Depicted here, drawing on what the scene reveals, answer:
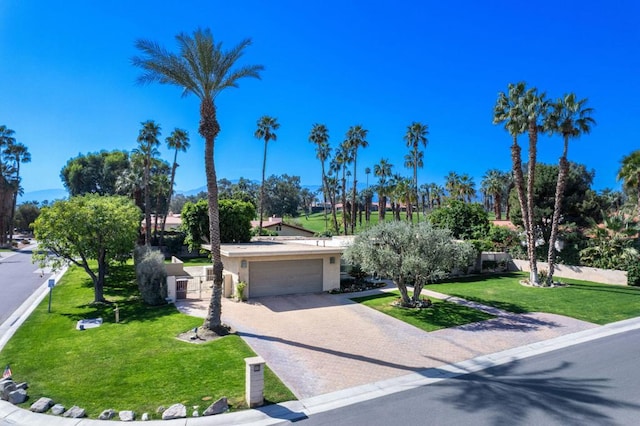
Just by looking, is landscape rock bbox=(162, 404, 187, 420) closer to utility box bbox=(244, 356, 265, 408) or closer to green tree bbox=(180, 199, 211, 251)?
utility box bbox=(244, 356, 265, 408)

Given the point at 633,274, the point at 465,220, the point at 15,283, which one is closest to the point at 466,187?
the point at 465,220

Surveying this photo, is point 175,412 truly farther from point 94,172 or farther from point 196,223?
point 94,172

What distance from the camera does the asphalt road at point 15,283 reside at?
18.7m

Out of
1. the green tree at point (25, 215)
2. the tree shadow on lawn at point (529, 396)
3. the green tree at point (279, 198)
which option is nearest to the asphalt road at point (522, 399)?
the tree shadow on lawn at point (529, 396)

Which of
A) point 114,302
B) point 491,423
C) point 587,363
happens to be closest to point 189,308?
point 114,302

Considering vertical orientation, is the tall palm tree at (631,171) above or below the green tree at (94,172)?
below

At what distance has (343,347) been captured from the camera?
12.0 metres

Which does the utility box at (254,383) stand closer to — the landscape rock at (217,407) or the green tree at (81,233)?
the landscape rock at (217,407)

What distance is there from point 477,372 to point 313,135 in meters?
42.4

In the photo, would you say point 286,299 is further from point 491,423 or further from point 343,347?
point 491,423

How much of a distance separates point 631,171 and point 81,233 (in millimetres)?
34130

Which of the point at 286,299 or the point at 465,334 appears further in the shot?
the point at 286,299

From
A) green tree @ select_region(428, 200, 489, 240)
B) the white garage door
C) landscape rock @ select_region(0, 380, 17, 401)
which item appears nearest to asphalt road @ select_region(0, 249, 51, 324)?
landscape rock @ select_region(0, 380, 17, 401)

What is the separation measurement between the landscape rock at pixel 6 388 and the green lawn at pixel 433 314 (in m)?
12.6
